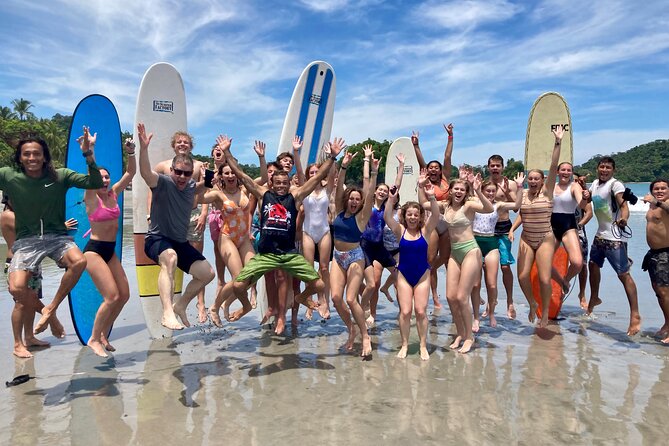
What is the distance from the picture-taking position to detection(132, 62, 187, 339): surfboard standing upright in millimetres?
6648

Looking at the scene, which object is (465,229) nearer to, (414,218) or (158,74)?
(414,218)

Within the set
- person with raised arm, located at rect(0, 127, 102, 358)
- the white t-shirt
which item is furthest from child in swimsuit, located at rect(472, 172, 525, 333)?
person with raised arm, located at rect(0, 127, 102, 358)

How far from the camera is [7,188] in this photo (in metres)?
4.31

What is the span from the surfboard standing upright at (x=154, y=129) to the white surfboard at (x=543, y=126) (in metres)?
6.32

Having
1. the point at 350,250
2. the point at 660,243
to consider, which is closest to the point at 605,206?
the point at 660,243

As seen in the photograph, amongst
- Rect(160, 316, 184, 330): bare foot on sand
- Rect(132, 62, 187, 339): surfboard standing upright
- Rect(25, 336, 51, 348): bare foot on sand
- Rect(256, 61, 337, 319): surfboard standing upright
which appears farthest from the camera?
Rect(256, 61, 337, 319): surfboard standing upright

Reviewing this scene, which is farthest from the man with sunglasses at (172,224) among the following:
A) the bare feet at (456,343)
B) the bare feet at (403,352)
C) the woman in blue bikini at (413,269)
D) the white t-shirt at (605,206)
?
the white t-shirt at (605,206)

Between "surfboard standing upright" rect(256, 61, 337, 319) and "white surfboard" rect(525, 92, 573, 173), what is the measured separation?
383 cm

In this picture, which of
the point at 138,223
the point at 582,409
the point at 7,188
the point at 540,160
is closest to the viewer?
the point at 582,409

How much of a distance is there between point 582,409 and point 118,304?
442cm

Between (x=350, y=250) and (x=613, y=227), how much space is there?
377 cm

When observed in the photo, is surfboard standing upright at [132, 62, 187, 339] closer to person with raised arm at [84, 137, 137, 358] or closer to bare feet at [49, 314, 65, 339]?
bare feet at [49, 314, 65, 339]

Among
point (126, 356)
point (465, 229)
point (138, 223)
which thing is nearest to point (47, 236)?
point (126, 356)

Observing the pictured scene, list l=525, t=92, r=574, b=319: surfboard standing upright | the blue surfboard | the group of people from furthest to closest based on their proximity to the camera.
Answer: l=525, t=92, r=574, b=319: surfboard standing upright, the blue surfboard, the group of people
